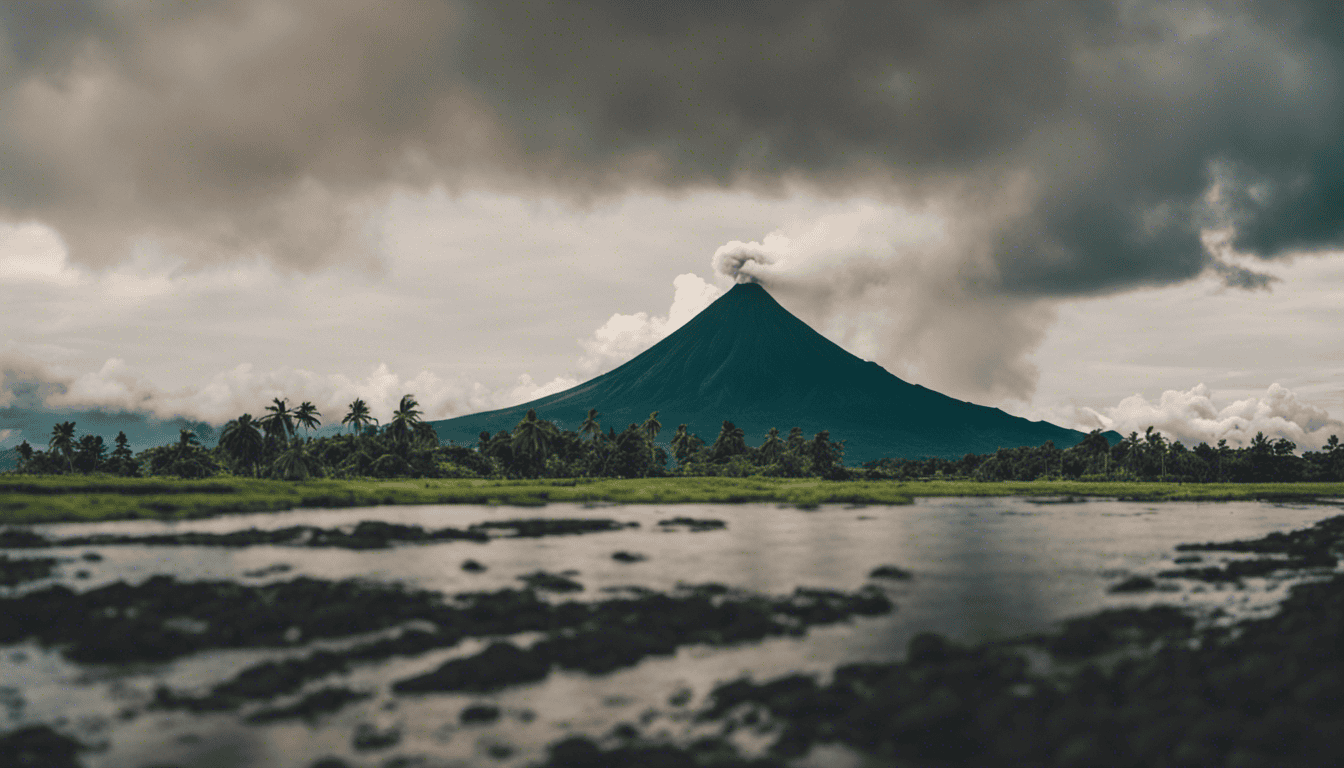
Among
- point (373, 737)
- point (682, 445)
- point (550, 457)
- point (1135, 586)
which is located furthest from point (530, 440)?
point (373, 737)

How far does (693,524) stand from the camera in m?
65.5

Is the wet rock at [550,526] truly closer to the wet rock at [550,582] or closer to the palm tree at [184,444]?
the wet rock at [550,582]

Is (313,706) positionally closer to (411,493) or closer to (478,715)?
(478,715)

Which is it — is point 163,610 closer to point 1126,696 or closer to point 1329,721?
point 1126,696

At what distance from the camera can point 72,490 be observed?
79.4 meters

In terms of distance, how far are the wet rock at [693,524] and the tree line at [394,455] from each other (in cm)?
6082

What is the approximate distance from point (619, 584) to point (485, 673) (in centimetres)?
1424

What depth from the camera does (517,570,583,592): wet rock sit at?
34.5 metres

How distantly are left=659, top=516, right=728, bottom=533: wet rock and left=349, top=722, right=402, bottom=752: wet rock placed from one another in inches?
1726

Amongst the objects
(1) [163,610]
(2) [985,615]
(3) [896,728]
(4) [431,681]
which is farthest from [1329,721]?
(1) [163,610]

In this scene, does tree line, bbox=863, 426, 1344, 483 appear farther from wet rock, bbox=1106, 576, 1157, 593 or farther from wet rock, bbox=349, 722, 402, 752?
wet rock, bbox=349, 722, 402, 752

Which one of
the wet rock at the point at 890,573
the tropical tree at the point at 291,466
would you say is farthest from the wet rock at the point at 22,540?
the tropical tree at the point at 291,466

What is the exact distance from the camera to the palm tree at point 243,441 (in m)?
117

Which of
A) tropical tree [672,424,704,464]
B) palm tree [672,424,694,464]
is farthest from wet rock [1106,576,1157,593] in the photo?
palm tree [672,424,694,464]
